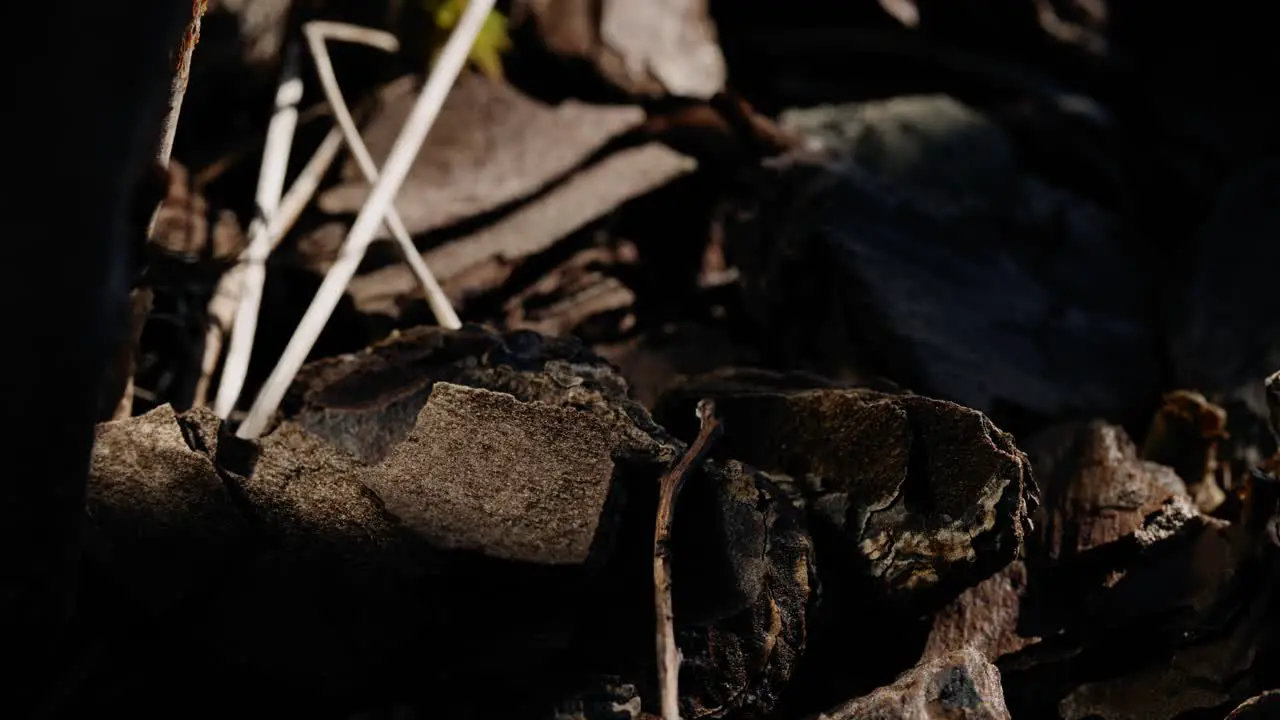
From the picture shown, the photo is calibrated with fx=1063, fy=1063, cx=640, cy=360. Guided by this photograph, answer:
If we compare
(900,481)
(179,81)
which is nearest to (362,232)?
(179,81)

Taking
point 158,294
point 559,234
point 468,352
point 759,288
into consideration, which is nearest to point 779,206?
point 759,288

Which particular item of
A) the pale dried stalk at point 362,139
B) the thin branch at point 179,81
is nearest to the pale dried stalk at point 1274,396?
the pale dried stalk at point 362,139

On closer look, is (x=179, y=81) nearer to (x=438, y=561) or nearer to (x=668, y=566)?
(x=438, y=561)

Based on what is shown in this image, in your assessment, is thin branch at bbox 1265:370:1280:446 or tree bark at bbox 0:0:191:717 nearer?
tree bark at bbox 0:0:191:717

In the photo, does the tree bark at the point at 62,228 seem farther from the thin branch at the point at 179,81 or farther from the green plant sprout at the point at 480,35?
the green plant sprout at the point at 480,35

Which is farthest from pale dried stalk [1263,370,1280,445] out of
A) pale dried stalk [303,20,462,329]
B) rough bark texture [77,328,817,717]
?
pale dried stalk [303,20,462,329]

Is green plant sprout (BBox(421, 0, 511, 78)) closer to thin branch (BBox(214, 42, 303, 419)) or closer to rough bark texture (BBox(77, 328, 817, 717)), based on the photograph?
thin branch (BBox(214, 42, 303, 419))

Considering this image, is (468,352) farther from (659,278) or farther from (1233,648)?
(1233,648)
